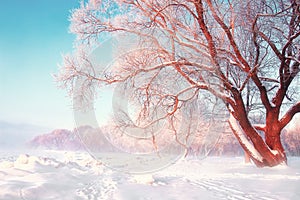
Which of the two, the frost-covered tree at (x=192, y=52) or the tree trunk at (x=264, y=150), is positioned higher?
the frost-covered tree at (x=192, y=52)

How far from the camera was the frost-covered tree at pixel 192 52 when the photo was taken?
288 inches

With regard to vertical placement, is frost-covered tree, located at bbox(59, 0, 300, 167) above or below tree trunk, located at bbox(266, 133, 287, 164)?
above

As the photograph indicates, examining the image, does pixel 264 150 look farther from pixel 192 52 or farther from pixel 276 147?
pixel 192 52

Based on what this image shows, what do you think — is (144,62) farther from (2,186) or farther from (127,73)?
(2,186)

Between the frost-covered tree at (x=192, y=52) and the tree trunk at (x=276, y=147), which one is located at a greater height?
the frost-covered tree at (x=192, y=52)

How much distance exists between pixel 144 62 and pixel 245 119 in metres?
3.44

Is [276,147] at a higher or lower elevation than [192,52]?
lower

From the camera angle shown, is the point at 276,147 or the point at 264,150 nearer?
the point at 264,150

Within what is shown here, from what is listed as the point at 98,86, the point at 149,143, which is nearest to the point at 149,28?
the point at 98,86

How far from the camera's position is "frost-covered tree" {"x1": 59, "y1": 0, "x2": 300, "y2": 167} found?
7.31 metres

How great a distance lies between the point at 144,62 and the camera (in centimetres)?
741

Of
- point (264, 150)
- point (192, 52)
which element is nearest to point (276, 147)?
point (264, 150)

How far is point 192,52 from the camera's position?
8.20 m

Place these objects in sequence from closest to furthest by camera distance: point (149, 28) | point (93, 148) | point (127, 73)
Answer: point (93, 148) < point (127, 73) < point (149, 28)
